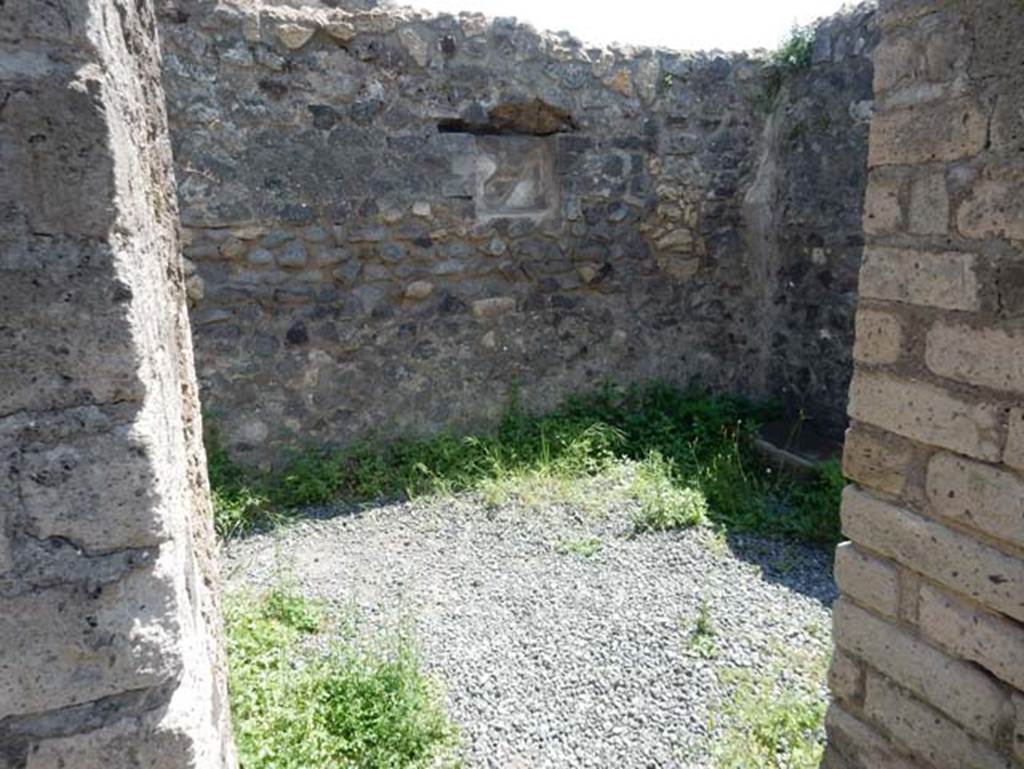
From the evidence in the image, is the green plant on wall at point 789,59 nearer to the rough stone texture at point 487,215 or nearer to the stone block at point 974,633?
the rough stone texture at point 487,215

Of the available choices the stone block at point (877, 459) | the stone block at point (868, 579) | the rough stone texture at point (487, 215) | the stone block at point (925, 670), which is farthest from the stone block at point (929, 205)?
the rough stone texture at point (487, 215)

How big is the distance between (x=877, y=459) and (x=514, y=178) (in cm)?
366

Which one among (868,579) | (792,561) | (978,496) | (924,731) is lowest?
(792,561)

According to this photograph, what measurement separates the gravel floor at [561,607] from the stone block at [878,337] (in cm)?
141

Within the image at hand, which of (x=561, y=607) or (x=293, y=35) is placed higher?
(x=293, y=35)

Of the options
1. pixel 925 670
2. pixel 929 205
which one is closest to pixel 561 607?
pixel 925 670

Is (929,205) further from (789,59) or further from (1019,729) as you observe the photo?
(789,59)

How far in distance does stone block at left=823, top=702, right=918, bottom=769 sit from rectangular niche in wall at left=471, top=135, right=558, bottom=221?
370 centimetres

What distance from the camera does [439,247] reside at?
195 inches

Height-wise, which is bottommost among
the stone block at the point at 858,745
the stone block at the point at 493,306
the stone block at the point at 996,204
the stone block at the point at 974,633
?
the stone block at the point at 858,745

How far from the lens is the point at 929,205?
1788 millimetres

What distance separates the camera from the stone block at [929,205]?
1753 mm

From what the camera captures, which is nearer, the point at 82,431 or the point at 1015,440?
the point at 82,431

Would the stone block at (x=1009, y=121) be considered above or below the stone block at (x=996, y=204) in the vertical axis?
above
